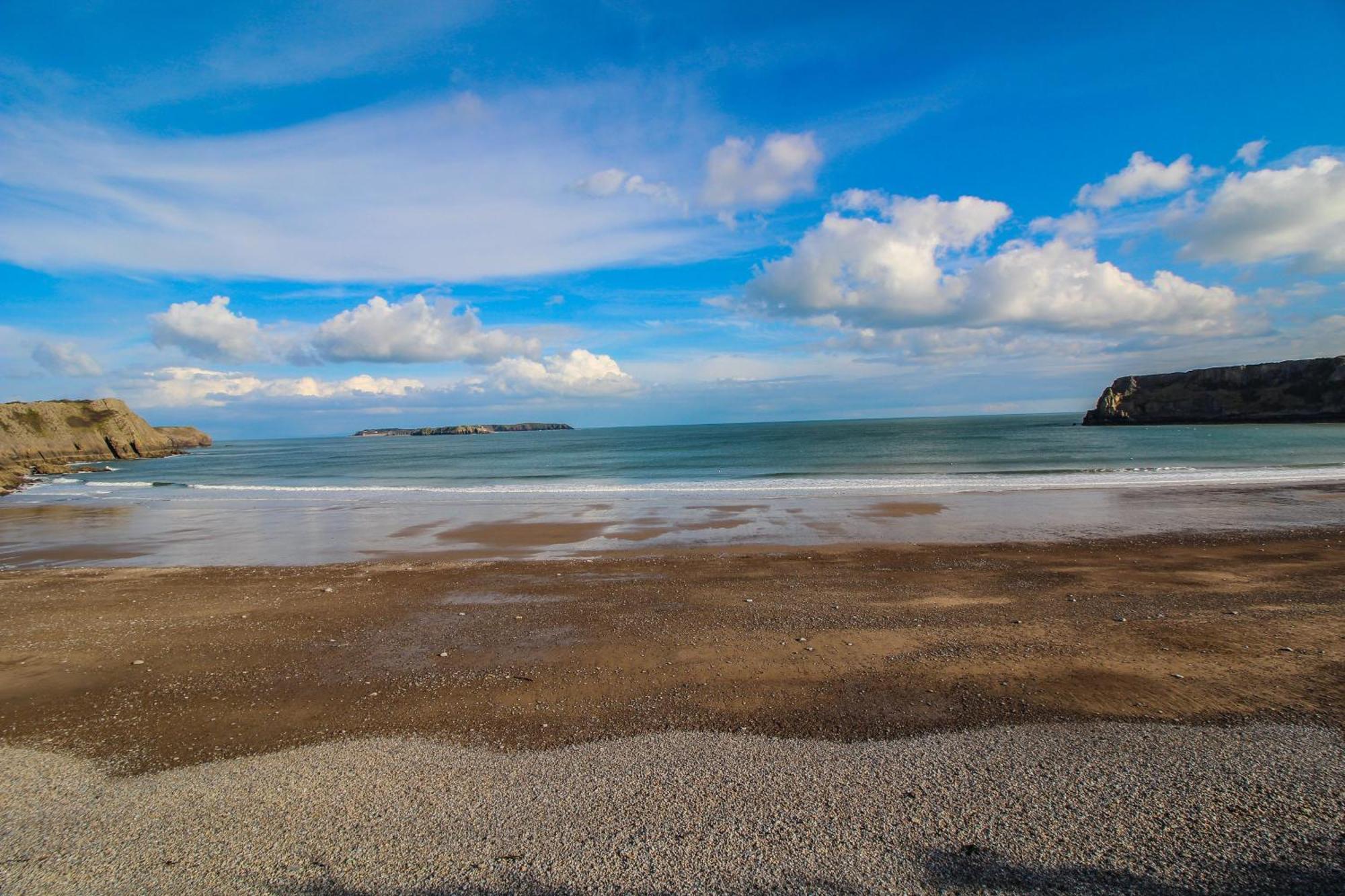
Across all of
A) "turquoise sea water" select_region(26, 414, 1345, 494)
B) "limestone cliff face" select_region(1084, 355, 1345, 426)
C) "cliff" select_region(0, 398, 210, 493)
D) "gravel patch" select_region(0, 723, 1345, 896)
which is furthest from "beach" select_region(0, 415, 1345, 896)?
"limestone cliff face" select_region(1084, 355, 1345, 426)

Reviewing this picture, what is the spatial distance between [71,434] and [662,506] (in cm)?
10604

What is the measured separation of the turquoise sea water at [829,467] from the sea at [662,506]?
0.38 metres

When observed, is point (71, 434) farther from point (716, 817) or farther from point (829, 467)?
point (716, 817)

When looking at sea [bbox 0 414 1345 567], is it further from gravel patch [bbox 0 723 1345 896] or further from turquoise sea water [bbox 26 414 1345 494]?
gravel patch [bbox 0 723 1345 896]

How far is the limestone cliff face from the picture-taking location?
100625mm

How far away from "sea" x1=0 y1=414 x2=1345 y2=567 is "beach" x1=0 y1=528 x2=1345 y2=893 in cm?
686

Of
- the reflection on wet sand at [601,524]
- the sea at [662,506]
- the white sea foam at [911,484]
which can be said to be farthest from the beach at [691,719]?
the white sea foam at [911,484]

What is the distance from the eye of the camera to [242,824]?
4.61 meters

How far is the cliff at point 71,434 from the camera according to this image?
78.2 meters

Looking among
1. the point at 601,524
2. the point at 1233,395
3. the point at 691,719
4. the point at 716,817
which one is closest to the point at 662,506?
the point at 601,524

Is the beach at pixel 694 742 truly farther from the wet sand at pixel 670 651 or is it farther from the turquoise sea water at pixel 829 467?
the turquoise sea water at pixel 829 467

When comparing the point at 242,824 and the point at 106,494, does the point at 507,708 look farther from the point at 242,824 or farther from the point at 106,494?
the point at 106,494

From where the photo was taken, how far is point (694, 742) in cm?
567

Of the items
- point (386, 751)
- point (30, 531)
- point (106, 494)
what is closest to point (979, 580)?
point (386, 751)
